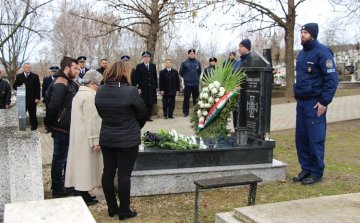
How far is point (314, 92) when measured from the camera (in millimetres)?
5500

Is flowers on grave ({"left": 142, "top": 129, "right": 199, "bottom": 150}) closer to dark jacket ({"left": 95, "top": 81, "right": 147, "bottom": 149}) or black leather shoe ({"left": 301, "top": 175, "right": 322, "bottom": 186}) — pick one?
dark jacket ({"left": 95, "top": 81, "right": 147, "bottom": 149})

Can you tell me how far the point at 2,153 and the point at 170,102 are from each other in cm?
869

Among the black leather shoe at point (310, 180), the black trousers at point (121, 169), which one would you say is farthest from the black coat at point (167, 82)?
the black trousers at point (121, 169)

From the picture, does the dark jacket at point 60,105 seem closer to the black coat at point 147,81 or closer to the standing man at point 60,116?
the standing man at point 60,116

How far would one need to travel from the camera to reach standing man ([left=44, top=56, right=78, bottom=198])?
5.25 m

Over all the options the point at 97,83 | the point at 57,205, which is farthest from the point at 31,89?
the point at 57,205

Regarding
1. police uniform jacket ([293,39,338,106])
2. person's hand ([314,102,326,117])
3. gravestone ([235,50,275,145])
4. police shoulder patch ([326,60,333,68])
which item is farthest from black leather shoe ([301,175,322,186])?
police shoulder patch ([326,60,333,68])

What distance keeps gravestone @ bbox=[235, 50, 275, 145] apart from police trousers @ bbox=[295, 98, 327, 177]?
53cm

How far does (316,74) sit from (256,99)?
1.06m

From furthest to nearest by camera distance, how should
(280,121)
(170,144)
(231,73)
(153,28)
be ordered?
(153,28) → (280,121) → (231,73) → (170,144)

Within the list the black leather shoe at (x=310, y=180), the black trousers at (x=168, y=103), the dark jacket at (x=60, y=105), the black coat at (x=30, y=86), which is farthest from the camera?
the black trousers at (x=168, y=103)

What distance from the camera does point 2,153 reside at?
446 centimetres

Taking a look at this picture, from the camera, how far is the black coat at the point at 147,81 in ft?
39.3

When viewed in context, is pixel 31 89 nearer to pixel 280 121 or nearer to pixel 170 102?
pixel 170 102
